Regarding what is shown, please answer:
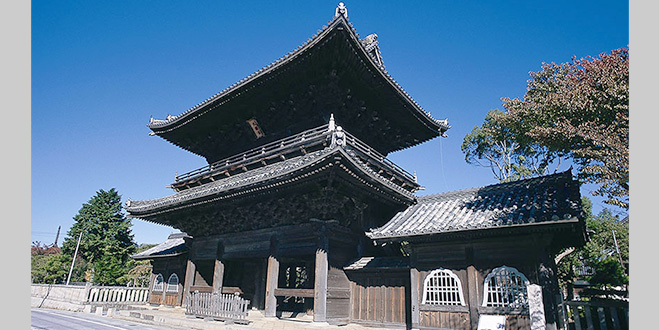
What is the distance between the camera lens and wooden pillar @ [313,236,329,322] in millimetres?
10969

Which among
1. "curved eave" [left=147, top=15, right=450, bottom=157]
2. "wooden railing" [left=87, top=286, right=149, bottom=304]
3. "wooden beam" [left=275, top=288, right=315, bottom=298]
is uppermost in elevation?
"curved eave" [left=147, top=15, right=450, bottom=157]

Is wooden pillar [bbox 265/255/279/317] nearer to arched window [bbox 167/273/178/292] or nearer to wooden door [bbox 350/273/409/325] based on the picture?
wooden door [bbox 350/273/409/325]

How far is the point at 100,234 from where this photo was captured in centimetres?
4156

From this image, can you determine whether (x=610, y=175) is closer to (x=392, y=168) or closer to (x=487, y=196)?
(x=487, y=196)

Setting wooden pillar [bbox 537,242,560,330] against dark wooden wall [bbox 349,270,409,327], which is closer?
wooden pillar [bbox 537,242,560,330]

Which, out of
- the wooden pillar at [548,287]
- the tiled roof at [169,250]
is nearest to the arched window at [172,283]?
the tiled roof at [169,250]

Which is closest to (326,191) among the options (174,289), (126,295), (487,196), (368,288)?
(368,288)

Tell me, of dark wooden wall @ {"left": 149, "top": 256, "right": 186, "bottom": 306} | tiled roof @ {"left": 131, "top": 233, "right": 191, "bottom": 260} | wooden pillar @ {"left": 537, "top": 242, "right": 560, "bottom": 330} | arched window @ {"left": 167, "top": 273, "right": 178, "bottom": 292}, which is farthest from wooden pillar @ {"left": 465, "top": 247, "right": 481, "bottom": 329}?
arched window @ {"left": 167, "top": 273, "right": 178, "bottom": 292}

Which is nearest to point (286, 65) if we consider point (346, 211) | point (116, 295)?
point (346, 211)

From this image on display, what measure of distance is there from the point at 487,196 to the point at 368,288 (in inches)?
217

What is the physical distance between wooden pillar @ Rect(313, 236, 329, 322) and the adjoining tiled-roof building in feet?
0.11

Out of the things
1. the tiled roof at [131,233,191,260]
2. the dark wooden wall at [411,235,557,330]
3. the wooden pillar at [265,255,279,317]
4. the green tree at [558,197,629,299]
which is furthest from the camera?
the tiled roof at [131,233,191,260]

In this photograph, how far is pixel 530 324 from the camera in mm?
8430

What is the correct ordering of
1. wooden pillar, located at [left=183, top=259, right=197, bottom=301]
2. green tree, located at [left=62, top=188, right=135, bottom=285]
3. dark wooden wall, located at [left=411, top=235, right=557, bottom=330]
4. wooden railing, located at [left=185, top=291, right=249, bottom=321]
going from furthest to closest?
green tree, located at [left=62, top=188, right=135, bottom=285], wooden pillar, located at [left=183, top=259, right=197, bottom=301], wooden railing, located at [left=185, top=291, right=249, bottom=321], dark wooden wall, located at [left=411, top=235, right=557, bottom=330]
